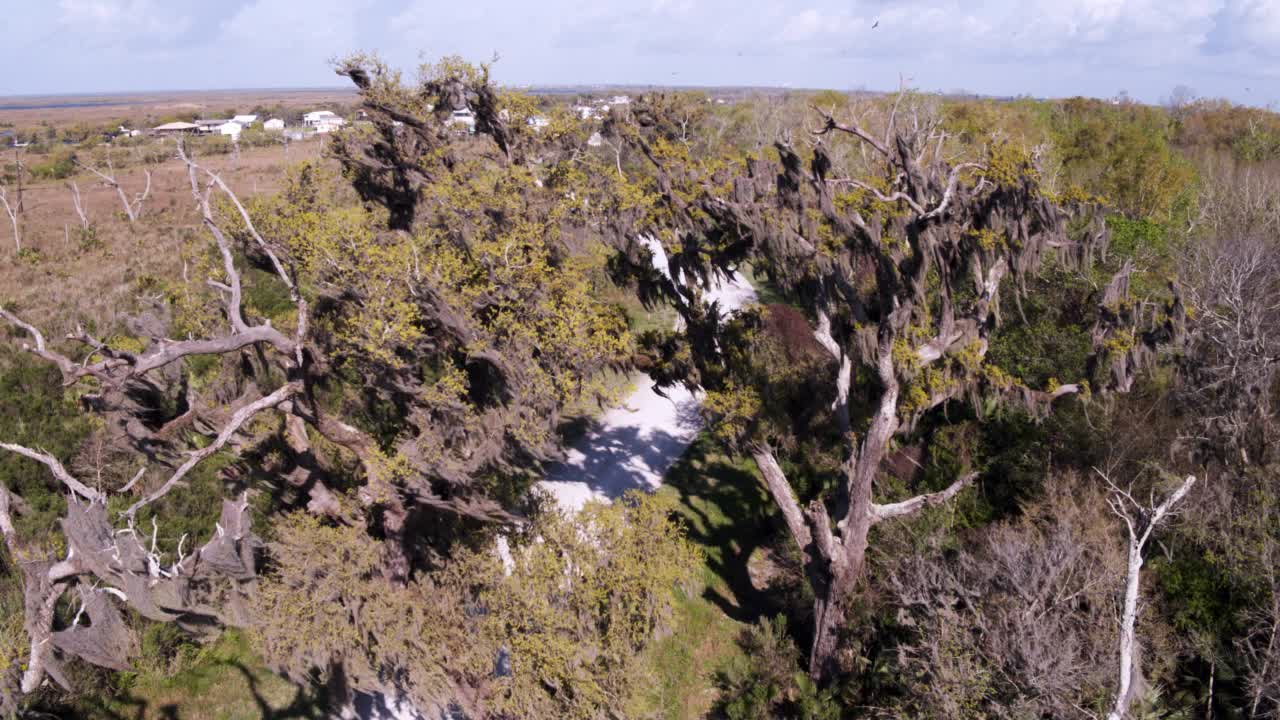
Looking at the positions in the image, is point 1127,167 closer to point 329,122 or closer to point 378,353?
point 329,122

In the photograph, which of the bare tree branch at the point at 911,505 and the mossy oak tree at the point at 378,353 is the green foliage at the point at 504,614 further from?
the bare tree branch at the point at 911,505

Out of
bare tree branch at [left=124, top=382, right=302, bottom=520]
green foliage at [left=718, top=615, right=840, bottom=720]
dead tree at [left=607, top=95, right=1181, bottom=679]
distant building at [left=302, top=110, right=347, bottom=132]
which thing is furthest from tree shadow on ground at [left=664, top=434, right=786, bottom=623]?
distant building at [left=302, top=110, right=347, bottom=132]

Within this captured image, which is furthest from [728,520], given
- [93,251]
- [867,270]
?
[93,251]

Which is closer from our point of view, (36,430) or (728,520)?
(36,430)

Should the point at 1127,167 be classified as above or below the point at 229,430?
above

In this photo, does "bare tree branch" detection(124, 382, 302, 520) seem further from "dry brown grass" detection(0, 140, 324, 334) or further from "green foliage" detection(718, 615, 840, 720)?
"green foliage" detection(718, 615, 840, 720)

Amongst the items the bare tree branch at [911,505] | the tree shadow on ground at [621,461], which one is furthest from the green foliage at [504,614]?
the tree shadow on ground at [621,461]

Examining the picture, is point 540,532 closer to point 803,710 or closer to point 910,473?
point 803,710
